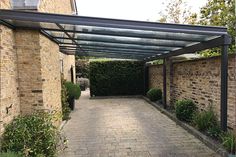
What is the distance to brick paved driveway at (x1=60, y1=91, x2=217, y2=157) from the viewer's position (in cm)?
581

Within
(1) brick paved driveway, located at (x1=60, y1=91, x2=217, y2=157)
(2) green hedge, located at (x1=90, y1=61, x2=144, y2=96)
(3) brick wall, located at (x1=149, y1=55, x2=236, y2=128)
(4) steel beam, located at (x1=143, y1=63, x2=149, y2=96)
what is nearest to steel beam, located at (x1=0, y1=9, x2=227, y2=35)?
(3) brick wall, located at (x1=149, y1=55, x2=236, y2=128)

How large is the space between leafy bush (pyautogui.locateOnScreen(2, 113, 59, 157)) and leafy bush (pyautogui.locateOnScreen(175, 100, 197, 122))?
4653mm

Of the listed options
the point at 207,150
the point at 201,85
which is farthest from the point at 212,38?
the point at 207,150

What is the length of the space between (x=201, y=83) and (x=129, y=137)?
294cm

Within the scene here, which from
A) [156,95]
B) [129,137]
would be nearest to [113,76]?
[156,95]

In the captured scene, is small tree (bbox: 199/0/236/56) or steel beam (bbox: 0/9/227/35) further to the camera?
small tree (bbox: 199/0/236/56)

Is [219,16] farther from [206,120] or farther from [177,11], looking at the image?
[177,11]

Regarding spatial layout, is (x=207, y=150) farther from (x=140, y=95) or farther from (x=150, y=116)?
(x=140, y=95)

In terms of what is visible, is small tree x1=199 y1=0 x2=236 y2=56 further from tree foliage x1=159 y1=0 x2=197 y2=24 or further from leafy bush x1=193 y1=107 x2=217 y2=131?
tree foliage x1=159 y1=0 x2=197 y2=24

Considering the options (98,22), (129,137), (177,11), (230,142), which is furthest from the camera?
(177,11)

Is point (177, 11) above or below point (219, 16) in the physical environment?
above

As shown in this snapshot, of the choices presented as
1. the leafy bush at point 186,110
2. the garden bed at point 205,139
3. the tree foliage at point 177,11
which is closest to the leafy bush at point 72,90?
the garden bed at point 205,139

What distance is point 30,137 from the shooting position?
4.95 m

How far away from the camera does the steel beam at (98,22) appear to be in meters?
4.70
